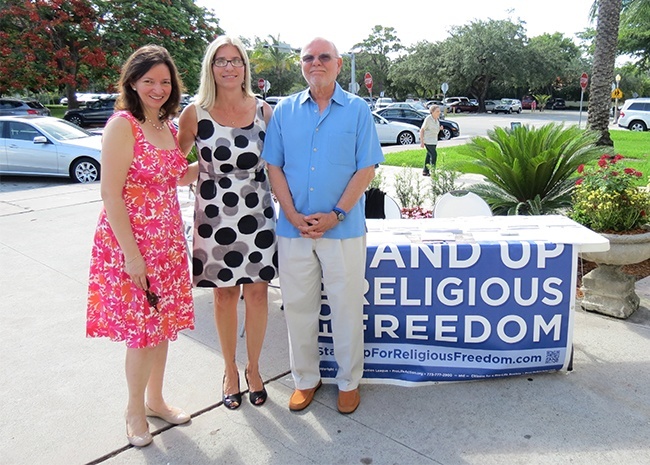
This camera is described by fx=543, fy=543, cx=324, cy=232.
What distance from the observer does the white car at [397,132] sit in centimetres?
2012

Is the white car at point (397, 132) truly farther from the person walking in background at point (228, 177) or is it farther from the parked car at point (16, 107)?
the person walking in background at point (228, 177)

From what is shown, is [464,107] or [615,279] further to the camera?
[464,107]

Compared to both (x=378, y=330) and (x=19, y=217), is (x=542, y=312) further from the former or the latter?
(x=19, y=217)

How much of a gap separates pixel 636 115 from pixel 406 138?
1348 cm

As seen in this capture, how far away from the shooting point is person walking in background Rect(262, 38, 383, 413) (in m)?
2.78

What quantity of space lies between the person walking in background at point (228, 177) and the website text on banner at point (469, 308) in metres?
0.62

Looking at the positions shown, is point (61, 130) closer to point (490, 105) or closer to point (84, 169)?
point (84, 169)

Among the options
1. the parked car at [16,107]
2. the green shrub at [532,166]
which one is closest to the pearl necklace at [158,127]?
the green shrub at [532,166]

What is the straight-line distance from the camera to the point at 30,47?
2048 centimetres

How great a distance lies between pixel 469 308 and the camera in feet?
10.6

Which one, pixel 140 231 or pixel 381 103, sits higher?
pixel 381 103

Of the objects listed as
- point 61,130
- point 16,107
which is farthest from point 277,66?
point 61,130

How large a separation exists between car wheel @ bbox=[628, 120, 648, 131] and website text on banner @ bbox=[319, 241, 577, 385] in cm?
2731

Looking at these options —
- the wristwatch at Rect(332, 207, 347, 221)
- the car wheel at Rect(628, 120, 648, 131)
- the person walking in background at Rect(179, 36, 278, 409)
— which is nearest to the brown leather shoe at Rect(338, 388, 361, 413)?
the person walking in background at Rect(179, 36, 278, 409)
